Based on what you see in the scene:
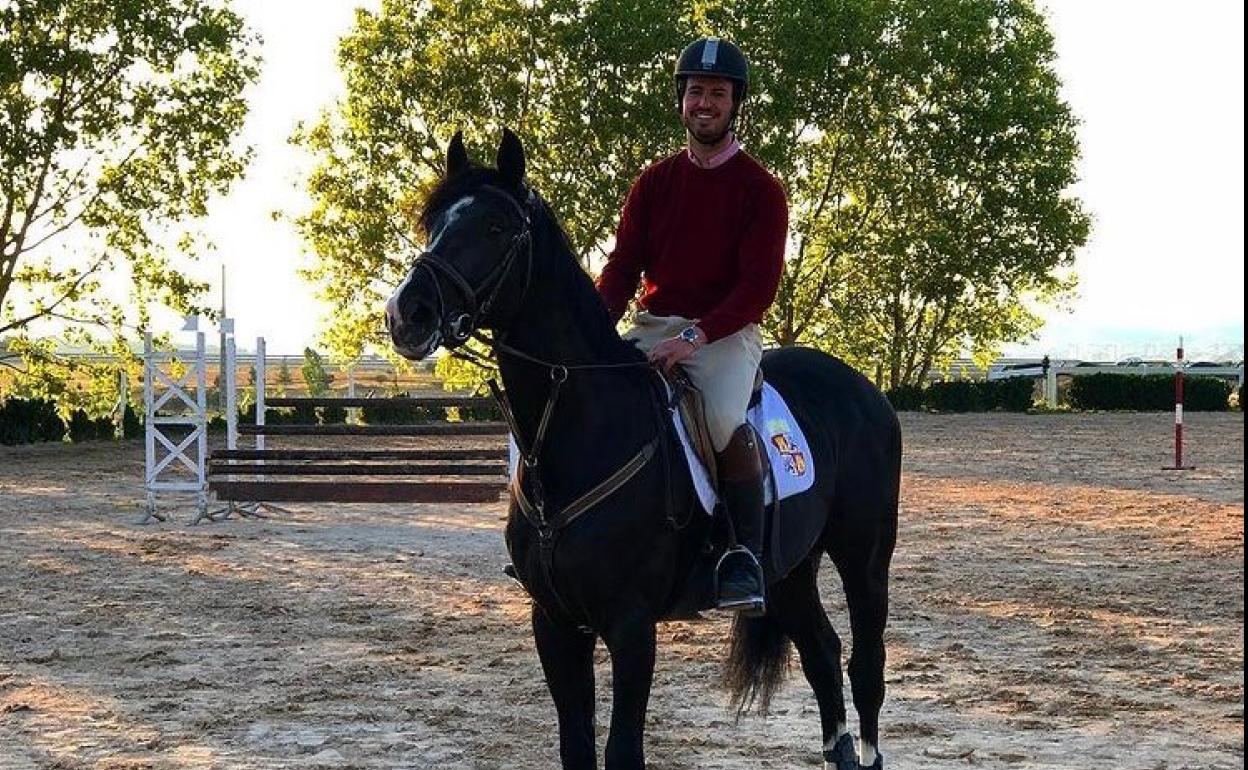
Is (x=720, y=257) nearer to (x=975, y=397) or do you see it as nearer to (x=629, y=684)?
(x=629, y=684)

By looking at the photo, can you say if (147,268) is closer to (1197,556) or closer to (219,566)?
(219,566)

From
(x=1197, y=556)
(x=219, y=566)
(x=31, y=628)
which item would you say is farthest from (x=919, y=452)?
(x=31, y=628)

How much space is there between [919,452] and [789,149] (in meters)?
14.4

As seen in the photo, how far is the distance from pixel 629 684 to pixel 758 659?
1.73 metres

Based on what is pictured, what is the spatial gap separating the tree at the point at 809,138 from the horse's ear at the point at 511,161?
31.0 meters

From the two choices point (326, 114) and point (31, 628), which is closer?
point (31, 628)

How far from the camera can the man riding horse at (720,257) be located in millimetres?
5480

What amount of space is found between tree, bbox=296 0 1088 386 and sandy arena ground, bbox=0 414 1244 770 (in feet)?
70.1

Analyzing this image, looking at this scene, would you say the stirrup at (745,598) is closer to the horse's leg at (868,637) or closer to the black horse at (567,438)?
the black horse at (567,438)

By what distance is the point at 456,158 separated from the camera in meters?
5.02

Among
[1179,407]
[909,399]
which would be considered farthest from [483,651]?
[909,399]

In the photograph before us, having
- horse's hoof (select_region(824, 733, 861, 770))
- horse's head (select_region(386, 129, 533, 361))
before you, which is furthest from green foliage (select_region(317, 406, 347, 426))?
horse's head (select_region(386, 129, 533, 361))

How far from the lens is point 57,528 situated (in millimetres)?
17422

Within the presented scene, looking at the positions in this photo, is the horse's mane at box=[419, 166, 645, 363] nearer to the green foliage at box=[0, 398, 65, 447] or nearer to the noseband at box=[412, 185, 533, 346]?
the noseband at box=[412, 185, 533, 346]
